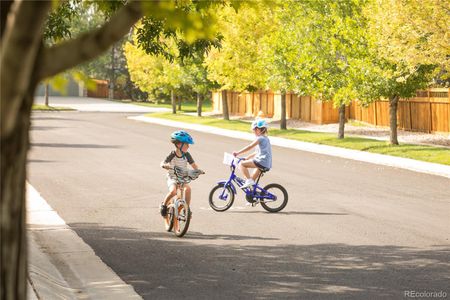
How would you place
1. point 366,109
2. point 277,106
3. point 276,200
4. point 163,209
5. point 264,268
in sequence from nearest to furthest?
point 264,268
point 163,209
point 276,200
point 366,109
point 277,106

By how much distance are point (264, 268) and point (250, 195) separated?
5.10m

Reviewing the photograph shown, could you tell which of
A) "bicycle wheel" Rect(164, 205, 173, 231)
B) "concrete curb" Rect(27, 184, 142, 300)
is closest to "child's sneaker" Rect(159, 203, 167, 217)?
"bicycle wheel" Rect(164, 205, 173, 231)

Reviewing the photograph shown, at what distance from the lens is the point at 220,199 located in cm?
1586

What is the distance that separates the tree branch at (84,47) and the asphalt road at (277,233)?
5.44 m

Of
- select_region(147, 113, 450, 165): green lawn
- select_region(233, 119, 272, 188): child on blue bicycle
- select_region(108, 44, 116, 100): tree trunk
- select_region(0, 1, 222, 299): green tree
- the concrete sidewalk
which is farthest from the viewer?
select_region(108, 44, 116, 100): tree trunk

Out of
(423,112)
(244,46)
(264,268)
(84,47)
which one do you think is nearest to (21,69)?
(84,47)

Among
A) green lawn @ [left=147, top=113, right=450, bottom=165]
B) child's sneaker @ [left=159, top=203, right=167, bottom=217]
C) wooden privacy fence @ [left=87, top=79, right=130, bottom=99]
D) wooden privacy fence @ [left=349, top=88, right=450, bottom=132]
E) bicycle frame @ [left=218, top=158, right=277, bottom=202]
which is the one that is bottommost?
child's sneaker @ [left=159, top=203, right=167, bottom=217]

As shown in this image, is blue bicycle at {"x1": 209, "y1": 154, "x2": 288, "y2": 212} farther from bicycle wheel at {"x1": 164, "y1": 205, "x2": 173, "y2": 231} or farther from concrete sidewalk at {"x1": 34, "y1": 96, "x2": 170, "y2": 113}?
concrete sidewalk at {"x1": 34, "y1": 96, "x2": 170, "y2": 113}

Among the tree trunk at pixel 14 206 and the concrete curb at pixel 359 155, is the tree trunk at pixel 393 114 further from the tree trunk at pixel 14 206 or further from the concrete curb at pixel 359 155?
the tree trunk at pixel 14 206

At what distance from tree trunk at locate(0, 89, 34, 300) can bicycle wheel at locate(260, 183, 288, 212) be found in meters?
11.6

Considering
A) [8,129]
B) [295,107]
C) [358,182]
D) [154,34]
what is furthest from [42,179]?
[295,107]

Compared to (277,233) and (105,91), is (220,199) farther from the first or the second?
(105,91)

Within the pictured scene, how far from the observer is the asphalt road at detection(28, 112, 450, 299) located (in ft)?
32.1

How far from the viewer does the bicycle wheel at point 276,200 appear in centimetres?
1568
